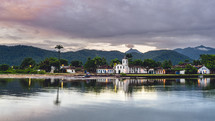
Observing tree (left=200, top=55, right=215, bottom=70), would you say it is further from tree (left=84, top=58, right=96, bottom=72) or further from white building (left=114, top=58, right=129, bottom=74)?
tree (left=84, top=58, right=96, bottom=72)

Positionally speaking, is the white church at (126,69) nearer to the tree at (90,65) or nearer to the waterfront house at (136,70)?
the waterfront house at (136,70)

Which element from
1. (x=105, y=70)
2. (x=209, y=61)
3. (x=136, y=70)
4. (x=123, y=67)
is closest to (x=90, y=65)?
(x=105, y=70)

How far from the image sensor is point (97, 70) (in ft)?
475

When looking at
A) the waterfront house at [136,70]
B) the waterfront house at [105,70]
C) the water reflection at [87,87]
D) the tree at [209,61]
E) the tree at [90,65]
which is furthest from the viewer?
the tree at [209,61]

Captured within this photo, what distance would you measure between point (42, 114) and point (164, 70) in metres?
139

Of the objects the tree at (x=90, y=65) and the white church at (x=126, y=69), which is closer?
the white church at (x=126, y=69)

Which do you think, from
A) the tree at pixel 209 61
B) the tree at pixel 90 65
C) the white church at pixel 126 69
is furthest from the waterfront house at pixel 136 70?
the tree at pixel 209 61

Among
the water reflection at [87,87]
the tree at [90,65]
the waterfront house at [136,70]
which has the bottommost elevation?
the water reflection at [87,87]

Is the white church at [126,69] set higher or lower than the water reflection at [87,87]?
higher

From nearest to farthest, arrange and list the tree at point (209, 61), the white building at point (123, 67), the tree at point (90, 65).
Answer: the white building at point (123, 67) → the tree at point (90, 65) → the tree at point (209, 61)

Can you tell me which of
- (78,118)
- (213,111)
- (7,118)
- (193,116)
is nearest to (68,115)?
(78,118)

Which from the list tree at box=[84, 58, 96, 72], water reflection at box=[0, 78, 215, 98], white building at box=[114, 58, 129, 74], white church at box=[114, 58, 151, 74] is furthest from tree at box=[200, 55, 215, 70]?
water reflection at box=[0, 78, 215, 98]

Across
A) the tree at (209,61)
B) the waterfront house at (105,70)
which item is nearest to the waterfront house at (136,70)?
the waterfront house at (105,70)

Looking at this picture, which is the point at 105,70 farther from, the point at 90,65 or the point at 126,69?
the point at 126,69
